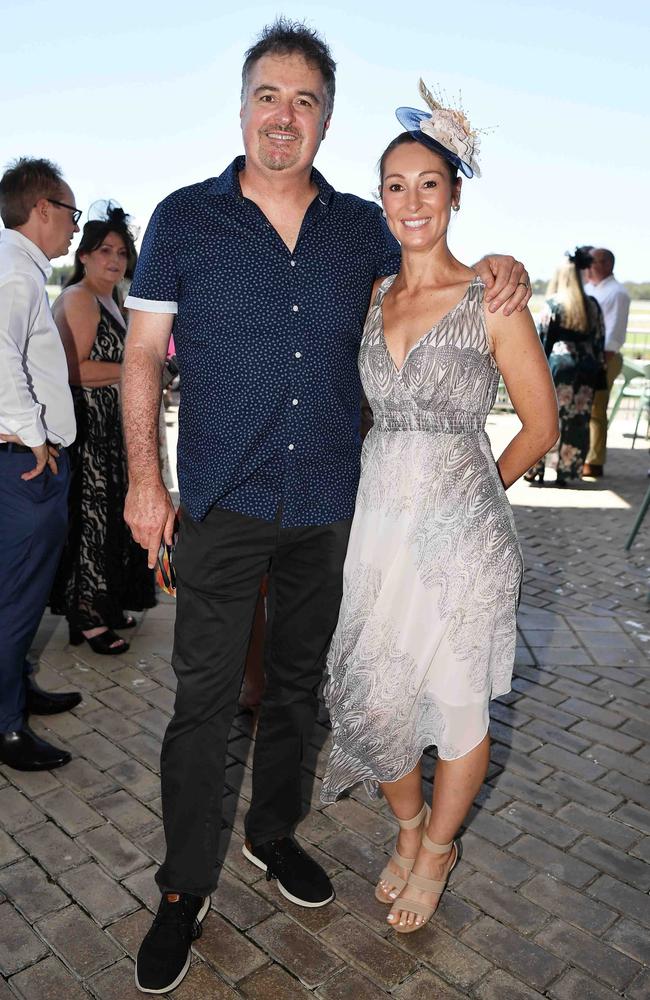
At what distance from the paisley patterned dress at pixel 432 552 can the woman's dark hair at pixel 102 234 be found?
7.57 ft

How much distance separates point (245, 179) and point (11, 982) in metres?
2.31

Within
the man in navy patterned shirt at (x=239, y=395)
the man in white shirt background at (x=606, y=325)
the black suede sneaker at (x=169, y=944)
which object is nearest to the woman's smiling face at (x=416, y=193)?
the man in navy patterned shirt at (x=239, y=395)

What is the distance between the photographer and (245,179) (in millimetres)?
2549

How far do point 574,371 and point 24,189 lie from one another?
21.5 feet

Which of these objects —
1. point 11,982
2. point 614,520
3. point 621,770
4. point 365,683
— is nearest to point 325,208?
point 365,683

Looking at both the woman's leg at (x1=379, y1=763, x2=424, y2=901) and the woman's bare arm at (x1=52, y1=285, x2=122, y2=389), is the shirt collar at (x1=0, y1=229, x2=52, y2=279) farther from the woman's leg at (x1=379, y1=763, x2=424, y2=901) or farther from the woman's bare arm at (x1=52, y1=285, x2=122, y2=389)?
the woman's leg at (x1=379, y1=763, x2=424, y2=901)

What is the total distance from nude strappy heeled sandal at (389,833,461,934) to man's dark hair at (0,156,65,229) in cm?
280

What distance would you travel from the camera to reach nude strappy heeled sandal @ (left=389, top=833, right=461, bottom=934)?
105 inches

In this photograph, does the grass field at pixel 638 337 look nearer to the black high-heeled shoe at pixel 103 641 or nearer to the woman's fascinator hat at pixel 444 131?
the black high-heeled shoe at pixel 103 641

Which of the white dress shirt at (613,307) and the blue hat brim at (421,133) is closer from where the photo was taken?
Answer: the blue hat brim at (421,133)

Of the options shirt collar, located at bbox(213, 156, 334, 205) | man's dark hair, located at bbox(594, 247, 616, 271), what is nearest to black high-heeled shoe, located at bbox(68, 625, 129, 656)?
shirt collar, located at bbox(213, 156, 334, 205)

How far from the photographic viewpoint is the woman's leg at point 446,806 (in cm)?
263

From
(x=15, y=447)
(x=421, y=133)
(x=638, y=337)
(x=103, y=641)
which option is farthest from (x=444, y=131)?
(x=638, y=337)

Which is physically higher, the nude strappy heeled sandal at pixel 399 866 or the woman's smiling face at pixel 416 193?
the woman's smiling face at pixel 416 193
